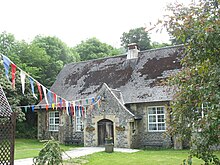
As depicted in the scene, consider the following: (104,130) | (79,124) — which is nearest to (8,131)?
(104,130)

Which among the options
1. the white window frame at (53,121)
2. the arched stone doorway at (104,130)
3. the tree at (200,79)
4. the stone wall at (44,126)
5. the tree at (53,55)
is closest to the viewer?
the tree at (200,79)

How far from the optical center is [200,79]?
7098 mm

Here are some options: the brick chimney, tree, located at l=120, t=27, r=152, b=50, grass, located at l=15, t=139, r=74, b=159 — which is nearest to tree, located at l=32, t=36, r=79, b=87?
tree, located at l=120, t=27, r=152, b=50

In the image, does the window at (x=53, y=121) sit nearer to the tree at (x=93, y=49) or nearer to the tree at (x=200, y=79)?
the tree at (x=200, y=79)

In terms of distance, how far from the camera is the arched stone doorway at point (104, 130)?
762 inches

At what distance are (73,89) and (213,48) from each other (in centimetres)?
1851

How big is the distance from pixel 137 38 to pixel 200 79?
38.6m

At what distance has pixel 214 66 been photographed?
6379 millimetres

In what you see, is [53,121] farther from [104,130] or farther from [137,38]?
[137,38]

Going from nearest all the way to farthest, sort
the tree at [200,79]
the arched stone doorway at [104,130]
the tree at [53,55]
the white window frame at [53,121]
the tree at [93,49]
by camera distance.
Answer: the tree at [200,79], the arched stone doorway at [104,130], the white window frame at [53,121], the tree at [53,55], the tree at [93,49]

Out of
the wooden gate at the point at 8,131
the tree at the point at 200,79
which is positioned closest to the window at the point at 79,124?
the wooden gate at the point at 8,131

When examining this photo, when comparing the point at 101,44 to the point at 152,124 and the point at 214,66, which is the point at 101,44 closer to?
the point at 152,124

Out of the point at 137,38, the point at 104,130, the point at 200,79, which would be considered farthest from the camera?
the point at 137,38

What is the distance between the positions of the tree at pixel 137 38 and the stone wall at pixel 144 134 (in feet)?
83.6
